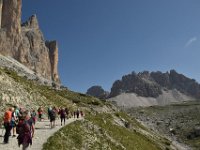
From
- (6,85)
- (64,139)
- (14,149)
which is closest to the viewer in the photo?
(14,149)

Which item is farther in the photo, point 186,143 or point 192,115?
point 192,115

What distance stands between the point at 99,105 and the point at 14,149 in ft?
252

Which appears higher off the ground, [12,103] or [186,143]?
[12,103]

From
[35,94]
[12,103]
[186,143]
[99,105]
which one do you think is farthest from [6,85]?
[186,143]

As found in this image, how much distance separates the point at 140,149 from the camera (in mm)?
49781

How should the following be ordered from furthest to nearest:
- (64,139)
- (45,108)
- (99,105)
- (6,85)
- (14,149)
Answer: (99,105), (45,108), (6,85), (64,139), (14,149)

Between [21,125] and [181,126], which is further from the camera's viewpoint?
[181,126]

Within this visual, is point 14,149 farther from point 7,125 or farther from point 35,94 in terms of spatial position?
point 35,94

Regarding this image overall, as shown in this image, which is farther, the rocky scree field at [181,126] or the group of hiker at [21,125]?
the rocky scree field at [181,126]

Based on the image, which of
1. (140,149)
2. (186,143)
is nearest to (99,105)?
(186,143)

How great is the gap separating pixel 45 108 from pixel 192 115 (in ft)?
459

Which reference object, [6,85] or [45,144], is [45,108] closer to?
[6,85]

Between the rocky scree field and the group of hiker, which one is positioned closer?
the group of hiker

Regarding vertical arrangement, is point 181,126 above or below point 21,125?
above
